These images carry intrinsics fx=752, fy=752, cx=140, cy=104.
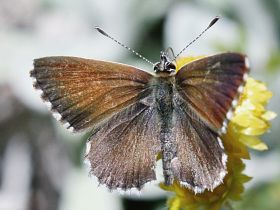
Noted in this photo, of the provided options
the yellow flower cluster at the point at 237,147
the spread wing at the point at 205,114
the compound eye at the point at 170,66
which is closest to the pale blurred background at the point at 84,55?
the yellow flower cluster at the point at 237,147

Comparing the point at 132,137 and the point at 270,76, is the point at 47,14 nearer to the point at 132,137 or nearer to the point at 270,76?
the point at 270,76

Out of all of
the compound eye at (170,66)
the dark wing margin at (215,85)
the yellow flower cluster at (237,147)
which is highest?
the compound eye at (170,66)

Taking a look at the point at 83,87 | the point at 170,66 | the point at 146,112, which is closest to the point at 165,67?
the point at 170,66

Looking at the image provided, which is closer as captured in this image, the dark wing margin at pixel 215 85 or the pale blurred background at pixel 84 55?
the dark wing margin at pixel 215 85

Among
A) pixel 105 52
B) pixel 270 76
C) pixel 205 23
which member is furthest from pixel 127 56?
pixel 270 76

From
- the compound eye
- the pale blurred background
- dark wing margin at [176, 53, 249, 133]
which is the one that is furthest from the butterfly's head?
the pale blurred background

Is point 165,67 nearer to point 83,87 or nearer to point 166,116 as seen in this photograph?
point 166,116

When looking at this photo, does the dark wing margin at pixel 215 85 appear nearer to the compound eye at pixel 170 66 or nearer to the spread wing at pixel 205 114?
the spread wing at pixel 205 114
